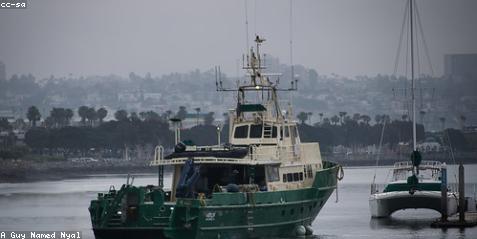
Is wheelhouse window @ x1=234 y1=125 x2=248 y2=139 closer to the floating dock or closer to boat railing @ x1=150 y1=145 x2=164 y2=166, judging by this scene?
boat railing @ x1=150 y1=145 x2=164 y2=166

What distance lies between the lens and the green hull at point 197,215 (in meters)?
50.0

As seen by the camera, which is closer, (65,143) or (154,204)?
(154,204)

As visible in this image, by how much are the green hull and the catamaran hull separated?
42.6 ft

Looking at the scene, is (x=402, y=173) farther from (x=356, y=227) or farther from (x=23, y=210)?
(x=23, y=210)

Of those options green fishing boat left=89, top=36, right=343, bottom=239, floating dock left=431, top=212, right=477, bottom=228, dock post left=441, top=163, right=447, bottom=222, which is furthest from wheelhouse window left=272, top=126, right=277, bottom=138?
floating dock left=431, top=212, right=477, bottom=228

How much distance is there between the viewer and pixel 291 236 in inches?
2226

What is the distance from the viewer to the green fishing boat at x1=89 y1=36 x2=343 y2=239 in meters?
50.4

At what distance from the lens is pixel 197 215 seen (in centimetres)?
5009

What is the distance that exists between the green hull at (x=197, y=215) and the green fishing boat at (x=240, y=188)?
3 centimetres

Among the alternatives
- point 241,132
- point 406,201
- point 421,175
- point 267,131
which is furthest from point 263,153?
point 421,175

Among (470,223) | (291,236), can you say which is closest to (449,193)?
(470,223)

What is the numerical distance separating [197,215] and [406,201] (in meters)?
19.0

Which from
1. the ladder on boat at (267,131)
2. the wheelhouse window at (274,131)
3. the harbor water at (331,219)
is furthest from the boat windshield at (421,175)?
the ladder on boat at (267,131)

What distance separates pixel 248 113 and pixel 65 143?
137656mm
